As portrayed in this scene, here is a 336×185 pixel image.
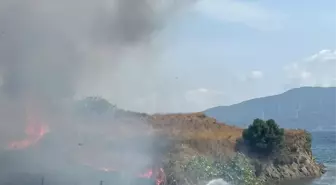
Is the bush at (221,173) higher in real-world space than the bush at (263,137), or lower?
lower

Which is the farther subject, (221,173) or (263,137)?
(263,137)

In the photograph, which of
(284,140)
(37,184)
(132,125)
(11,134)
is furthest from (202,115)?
(37,184)

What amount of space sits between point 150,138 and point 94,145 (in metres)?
13.5

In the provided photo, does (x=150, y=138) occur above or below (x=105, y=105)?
below

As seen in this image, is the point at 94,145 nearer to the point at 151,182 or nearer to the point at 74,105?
the point at 74,105

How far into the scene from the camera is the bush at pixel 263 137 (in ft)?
483

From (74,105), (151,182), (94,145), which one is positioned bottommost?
(151,182)

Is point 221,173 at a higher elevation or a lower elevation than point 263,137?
lower

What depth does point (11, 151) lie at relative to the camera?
409 feet

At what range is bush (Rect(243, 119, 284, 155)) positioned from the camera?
147125 millimetres

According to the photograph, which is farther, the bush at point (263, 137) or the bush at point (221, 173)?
the bush at point (263, 137)

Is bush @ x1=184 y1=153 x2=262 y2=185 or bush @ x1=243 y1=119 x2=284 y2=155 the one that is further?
bush @ x1=243 y1=119 x2=284 y2=155

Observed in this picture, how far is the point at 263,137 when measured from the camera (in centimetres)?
14738

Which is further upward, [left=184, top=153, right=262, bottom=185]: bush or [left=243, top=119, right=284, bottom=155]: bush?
[left=243, top=119, right=284, bottom=155]: bush
